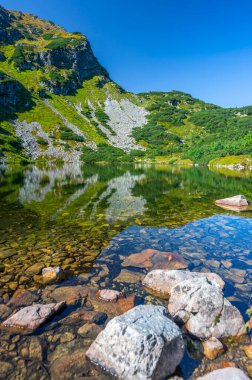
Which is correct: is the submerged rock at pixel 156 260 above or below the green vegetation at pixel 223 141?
below

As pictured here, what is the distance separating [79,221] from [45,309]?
10.2 m

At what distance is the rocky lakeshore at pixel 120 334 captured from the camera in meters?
4.99

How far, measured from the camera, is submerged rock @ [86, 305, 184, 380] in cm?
480

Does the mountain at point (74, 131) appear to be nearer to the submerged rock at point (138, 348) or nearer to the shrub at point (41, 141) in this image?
the shrub at point (41, 141)

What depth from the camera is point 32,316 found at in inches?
260

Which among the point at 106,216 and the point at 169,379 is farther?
the point at 106,216

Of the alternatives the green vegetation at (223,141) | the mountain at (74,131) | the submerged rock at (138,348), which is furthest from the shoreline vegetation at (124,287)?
the green vegetation at (223,141)

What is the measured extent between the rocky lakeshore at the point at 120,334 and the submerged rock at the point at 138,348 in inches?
0.6

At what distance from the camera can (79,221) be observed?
16906 millimetres

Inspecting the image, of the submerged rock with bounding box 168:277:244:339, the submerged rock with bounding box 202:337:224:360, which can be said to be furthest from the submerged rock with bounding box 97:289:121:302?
the submerged rock with bounding box 202:337:224:360

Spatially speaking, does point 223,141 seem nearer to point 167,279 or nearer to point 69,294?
point 167,279

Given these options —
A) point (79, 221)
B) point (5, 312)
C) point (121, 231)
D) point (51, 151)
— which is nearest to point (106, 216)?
point (79, 221)

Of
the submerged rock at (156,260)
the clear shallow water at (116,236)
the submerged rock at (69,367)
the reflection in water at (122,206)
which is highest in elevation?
the submerged rock at (69,367)

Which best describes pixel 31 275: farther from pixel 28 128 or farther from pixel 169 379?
pixel 28 128
